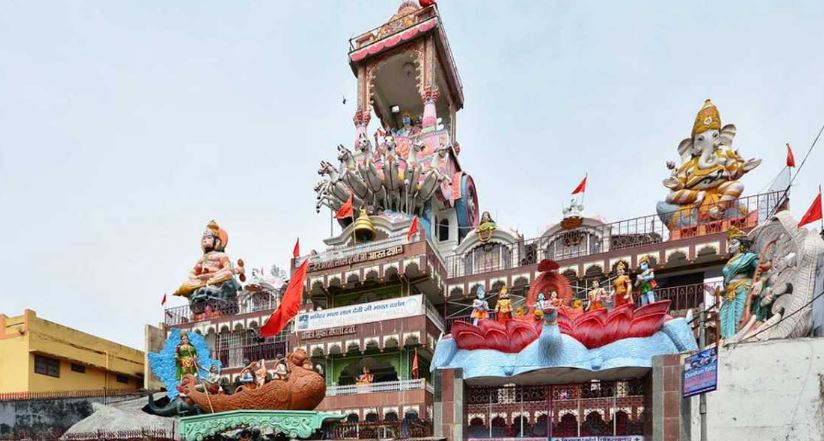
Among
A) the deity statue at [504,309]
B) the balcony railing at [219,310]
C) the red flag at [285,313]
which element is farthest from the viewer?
the balcony railing at [219,310]

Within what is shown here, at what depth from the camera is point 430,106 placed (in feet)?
130

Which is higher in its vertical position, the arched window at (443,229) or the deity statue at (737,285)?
the arched window at (443,229)

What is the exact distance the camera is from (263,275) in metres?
41.5

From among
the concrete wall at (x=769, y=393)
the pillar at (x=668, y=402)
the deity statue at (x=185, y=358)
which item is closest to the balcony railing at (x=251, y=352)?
the deity statue at (x=185, y=358)

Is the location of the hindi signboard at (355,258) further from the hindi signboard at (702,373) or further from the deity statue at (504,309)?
the hindi signboard at (702,373)

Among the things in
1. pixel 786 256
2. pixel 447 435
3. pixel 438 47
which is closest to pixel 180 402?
pixel 447 435

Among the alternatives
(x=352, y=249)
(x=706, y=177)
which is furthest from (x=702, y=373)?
(x=352, y=249)

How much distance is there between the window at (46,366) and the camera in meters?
37.8

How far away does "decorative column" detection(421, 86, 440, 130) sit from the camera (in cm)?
3953

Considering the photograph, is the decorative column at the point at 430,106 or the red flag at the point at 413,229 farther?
the decorative column at the point at 430,106

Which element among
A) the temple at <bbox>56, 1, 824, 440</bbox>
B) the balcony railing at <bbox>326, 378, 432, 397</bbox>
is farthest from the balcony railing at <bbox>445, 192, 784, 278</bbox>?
the balcony railing at <bbox>326, 378, 432, 397</bbox>

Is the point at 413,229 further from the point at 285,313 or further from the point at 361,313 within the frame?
the point at 285,313

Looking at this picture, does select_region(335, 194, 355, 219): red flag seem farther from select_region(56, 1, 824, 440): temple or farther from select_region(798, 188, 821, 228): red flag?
select_region(798, 188, 821, 228): red flag

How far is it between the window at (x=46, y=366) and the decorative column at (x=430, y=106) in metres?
25.9
